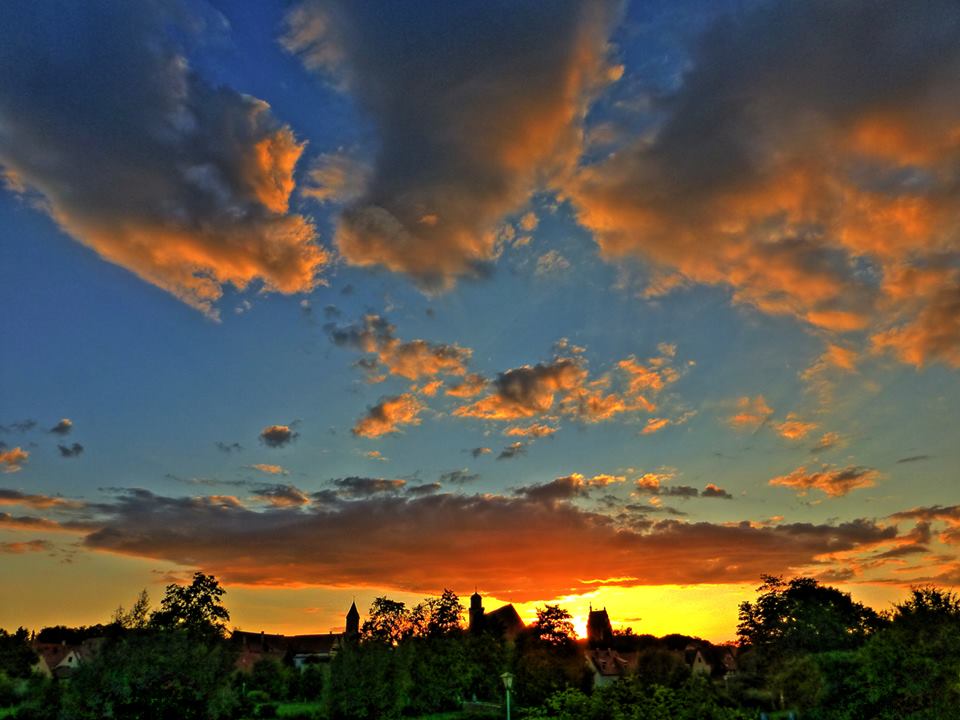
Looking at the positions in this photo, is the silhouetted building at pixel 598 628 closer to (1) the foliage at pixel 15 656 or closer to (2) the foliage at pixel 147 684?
(1) the foliage at pixel 15 656

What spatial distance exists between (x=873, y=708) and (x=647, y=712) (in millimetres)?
26384

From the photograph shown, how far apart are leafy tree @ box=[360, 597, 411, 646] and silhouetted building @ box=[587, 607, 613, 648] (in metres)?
86.2

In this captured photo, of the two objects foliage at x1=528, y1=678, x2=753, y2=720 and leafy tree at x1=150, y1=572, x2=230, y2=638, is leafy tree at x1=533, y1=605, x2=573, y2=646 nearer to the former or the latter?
leafy tree at x1=150, y1=572, x2=230, y2=638

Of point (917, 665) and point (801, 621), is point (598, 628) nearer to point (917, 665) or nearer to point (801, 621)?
point (801, 621)

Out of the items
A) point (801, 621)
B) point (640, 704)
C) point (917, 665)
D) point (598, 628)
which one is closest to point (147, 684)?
point (640, 704)

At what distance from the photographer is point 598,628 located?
160 meters

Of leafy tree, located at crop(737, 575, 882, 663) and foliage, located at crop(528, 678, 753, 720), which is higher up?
leafy tree, located at crop(737, 575, 882, 663)

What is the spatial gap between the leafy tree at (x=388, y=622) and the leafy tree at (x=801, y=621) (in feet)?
139

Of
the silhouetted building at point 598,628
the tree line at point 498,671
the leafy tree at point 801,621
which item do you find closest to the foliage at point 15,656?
the tree line at point 498,671

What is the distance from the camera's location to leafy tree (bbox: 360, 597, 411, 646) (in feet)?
270

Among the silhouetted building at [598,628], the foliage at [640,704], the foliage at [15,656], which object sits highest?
the silhouetted building at [598,628]

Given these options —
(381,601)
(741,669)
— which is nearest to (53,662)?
(381,601)

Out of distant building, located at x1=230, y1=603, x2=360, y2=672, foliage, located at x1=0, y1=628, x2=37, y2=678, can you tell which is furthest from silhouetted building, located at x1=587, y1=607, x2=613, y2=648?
foliage, located at x1=0, y1=628, x2=37, y2=678

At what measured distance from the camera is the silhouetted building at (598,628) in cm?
15662
